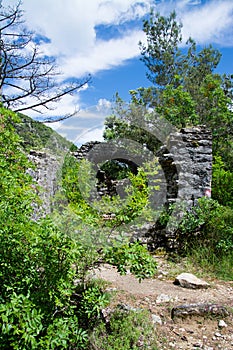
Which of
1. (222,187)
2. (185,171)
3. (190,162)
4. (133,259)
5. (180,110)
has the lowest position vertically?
(133,259)

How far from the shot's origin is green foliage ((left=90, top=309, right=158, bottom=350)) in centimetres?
278

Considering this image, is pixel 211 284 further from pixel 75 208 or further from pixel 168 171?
pixel 168 171

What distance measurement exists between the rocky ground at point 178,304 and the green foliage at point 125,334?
5.0 inches

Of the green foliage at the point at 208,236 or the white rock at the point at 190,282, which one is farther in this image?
the green foliage at the point at 208,236

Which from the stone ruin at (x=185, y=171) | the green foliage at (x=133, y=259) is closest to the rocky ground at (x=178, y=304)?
the green foliage at (x=133, y=259)

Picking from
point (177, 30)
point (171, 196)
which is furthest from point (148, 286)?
point (177, 30)

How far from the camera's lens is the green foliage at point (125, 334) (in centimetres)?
278

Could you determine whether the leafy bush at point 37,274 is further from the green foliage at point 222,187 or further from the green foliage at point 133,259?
the green foliage at point 222,187

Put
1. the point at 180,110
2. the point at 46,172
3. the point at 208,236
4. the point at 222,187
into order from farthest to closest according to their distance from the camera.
Result: the point at 180,110 < the point at 46,172 < the point at 222,187 < the point at 208,236

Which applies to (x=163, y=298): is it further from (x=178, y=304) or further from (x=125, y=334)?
(x=125, y=334)

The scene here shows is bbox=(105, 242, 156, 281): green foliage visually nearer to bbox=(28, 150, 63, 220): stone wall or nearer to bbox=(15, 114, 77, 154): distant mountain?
bbox=(28, 150, 63, 220): stone wall

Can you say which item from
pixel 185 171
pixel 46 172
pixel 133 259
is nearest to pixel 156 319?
pixel 133 259

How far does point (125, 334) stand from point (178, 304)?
881mm

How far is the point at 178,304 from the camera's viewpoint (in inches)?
139
